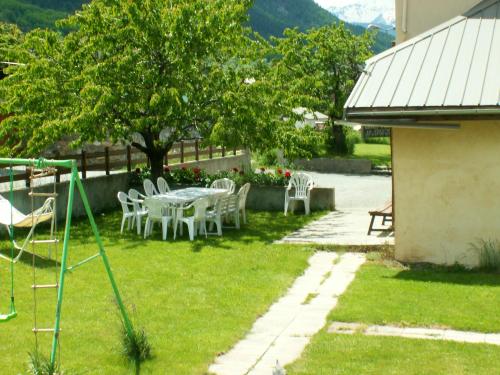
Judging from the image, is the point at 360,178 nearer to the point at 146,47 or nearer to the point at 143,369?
the point at 146,47

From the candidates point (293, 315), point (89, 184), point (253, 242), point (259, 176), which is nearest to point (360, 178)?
point (259, 176)

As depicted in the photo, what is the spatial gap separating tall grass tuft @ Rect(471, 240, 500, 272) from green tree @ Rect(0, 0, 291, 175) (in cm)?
652

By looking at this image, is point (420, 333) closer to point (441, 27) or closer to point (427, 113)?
point (427, 113)

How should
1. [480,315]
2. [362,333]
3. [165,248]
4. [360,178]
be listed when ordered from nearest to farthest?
[362,333] < [480,315] < [165,248] < [360,178]

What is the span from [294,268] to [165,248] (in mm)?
3201

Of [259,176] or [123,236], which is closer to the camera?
[123,236]

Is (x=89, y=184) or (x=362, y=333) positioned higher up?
(x=89, y=184)

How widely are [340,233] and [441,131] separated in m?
4.42

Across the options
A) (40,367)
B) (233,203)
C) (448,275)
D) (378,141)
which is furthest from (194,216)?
(378,141)

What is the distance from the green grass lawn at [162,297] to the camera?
860 centimetres

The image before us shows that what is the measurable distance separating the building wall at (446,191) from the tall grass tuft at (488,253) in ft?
0.33

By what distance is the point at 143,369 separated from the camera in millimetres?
8133

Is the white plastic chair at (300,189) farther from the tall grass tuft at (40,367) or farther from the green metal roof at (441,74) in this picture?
the tall grass tuft at (40,367)

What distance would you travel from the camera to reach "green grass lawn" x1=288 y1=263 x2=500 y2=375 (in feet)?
26.6
